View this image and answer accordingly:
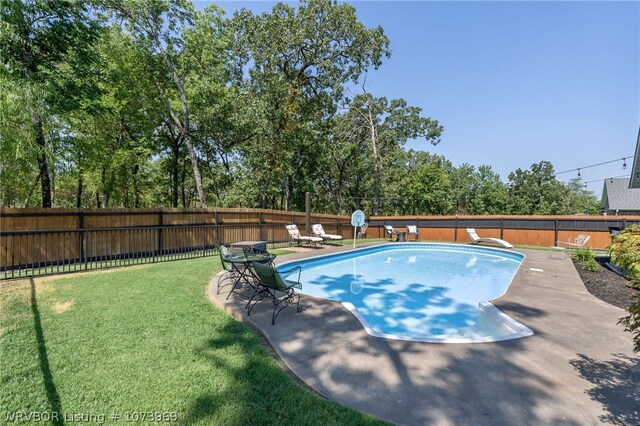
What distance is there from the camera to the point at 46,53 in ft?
27.7

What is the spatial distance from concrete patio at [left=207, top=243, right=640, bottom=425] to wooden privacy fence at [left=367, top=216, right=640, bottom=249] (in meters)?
11.4

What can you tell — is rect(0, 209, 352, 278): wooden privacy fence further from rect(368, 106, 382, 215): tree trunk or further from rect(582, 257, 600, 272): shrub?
rect(582, 257, 600, 272): shrub

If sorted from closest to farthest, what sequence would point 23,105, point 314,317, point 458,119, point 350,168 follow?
point 314,317 → point 23,105 → point 458,119 → point 350,168

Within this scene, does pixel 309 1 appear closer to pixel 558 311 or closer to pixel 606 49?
pixel 606 49

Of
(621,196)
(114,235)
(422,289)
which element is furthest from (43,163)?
(621,196)

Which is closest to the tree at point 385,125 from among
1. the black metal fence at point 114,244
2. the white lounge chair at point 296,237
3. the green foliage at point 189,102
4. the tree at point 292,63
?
the green foliage at point 189,102

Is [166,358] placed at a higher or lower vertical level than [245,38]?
lower

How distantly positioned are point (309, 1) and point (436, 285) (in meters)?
18.7

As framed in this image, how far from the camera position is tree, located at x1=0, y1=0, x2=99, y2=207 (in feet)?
24.6

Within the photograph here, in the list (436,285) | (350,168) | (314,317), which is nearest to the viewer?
(314,317)

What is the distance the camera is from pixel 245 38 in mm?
19594

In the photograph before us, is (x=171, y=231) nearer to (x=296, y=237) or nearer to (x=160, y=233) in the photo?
(x=160, y=233)

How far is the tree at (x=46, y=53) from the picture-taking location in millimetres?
7512

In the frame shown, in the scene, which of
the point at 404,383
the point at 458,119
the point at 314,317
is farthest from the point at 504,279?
the point at 458,119
